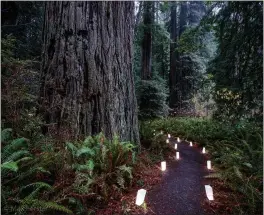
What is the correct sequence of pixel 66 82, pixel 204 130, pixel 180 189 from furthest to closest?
pixel 204 130, pixel 66 82, pixel 180 189

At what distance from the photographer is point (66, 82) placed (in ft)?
18.1


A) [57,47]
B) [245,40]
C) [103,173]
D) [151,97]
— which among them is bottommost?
[103,173]

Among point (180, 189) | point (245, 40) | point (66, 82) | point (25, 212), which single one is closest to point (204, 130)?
point (245, 40)

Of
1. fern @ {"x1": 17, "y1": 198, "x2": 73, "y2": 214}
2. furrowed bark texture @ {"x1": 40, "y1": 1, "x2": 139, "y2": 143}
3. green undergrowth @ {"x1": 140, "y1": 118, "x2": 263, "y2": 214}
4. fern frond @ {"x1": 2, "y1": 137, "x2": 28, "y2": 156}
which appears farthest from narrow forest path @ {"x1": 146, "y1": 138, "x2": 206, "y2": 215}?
fern frond @ {"x1": 2, "y1": 137, "x2": 28, "y2": 156}

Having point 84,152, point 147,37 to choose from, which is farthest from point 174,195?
point 147,37

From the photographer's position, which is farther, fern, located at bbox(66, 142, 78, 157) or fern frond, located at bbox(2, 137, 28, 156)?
fern, located at bbox(66, 142, 78, 157)

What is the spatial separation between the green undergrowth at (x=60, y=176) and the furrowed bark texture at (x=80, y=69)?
0.78 meters

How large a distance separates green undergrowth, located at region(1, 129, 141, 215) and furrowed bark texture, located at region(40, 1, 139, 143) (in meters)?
0.78

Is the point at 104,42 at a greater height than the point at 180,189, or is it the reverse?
the point at 104,42

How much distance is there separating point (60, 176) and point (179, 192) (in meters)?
2.15

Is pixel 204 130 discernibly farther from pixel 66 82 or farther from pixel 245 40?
pixel 66 82

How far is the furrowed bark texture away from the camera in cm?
553

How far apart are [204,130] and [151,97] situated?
15.3 feet

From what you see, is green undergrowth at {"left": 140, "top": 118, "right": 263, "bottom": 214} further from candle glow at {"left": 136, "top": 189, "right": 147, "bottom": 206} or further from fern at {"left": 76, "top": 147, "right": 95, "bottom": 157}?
fern at {"left": 76, "top": 147, "right": 95, "bottom": 157}
